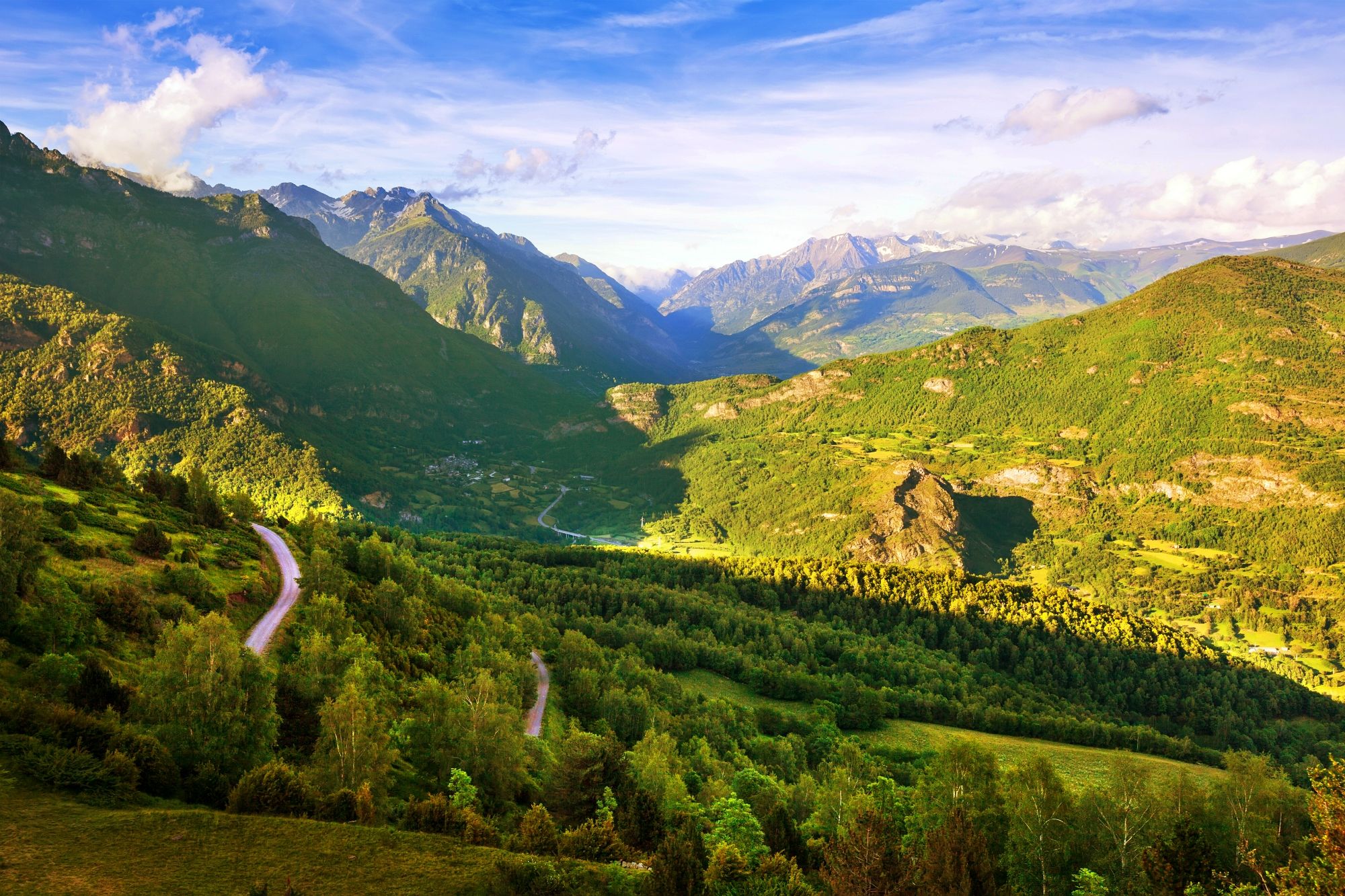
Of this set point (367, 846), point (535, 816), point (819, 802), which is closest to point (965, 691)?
point (819, 802)

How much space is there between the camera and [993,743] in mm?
105188

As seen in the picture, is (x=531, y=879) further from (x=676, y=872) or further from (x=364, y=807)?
(x=364, y=807)

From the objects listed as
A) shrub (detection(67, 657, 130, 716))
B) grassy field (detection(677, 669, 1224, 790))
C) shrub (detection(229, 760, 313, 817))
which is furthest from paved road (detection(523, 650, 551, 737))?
shrub (detection(229, 760, 313, 817))

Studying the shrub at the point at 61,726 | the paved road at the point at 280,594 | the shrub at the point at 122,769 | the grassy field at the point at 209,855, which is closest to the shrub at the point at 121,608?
the paved road at the point at 280,594

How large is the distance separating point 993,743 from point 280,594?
105 metres

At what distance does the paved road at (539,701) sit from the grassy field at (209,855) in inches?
1743

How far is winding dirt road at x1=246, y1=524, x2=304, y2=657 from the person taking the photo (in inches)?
2440

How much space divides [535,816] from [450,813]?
457 cm

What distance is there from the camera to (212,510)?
91.9 meters

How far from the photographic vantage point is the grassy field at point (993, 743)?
93.7m

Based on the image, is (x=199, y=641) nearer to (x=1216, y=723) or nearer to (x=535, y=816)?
(x=535, y=816)

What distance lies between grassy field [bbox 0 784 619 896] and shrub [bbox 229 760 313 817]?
5.49 feet

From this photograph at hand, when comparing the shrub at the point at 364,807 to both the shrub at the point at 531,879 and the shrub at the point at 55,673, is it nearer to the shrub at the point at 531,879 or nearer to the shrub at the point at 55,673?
the shrub at the point at 531,879

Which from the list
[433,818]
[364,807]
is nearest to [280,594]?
[364,807]
